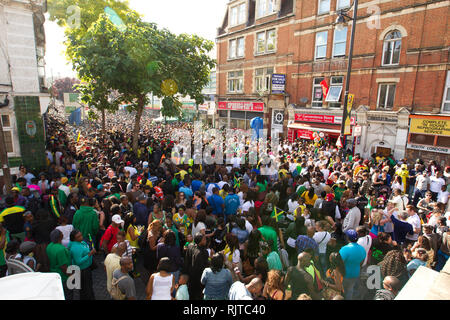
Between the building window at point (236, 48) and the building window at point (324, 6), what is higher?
the building window at point (324, 6)

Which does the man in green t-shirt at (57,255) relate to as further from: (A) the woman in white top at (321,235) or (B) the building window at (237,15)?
(B) the building window at (237,15)

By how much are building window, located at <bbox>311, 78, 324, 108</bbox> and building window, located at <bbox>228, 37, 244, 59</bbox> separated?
8809 millimetres

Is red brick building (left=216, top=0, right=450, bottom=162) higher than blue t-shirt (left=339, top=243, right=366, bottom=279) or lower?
higher

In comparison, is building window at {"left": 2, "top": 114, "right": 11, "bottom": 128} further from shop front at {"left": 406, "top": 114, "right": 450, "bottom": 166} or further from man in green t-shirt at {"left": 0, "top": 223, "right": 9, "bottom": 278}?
shop front at {"left": 406, "top": 114, "right": 450, "bottom": 166}

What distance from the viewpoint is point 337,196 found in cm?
743

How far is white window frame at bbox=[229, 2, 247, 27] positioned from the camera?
80.5ft

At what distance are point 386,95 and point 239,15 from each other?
52.3 ft

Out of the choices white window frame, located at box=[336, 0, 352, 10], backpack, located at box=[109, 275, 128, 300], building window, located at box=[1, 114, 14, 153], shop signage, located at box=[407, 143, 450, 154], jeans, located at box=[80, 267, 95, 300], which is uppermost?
white window frame, located at box=[336, 0, 352, 10]

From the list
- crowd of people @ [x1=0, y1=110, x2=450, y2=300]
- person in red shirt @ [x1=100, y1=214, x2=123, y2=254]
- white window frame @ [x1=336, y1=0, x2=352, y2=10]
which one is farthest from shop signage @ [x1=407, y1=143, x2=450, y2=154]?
person in red shirt @ [x1=100, y1=214, x2=123, y2=254]

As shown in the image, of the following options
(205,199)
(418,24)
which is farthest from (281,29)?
(205,199)

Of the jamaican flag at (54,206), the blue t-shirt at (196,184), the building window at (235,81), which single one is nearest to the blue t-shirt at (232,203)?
the blue t-shirt at (196,184)

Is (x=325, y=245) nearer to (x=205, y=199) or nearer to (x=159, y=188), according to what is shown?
(x=205, y=199)

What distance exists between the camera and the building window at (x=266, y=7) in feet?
71.4

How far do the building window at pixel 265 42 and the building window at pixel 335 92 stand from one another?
6538 mm
